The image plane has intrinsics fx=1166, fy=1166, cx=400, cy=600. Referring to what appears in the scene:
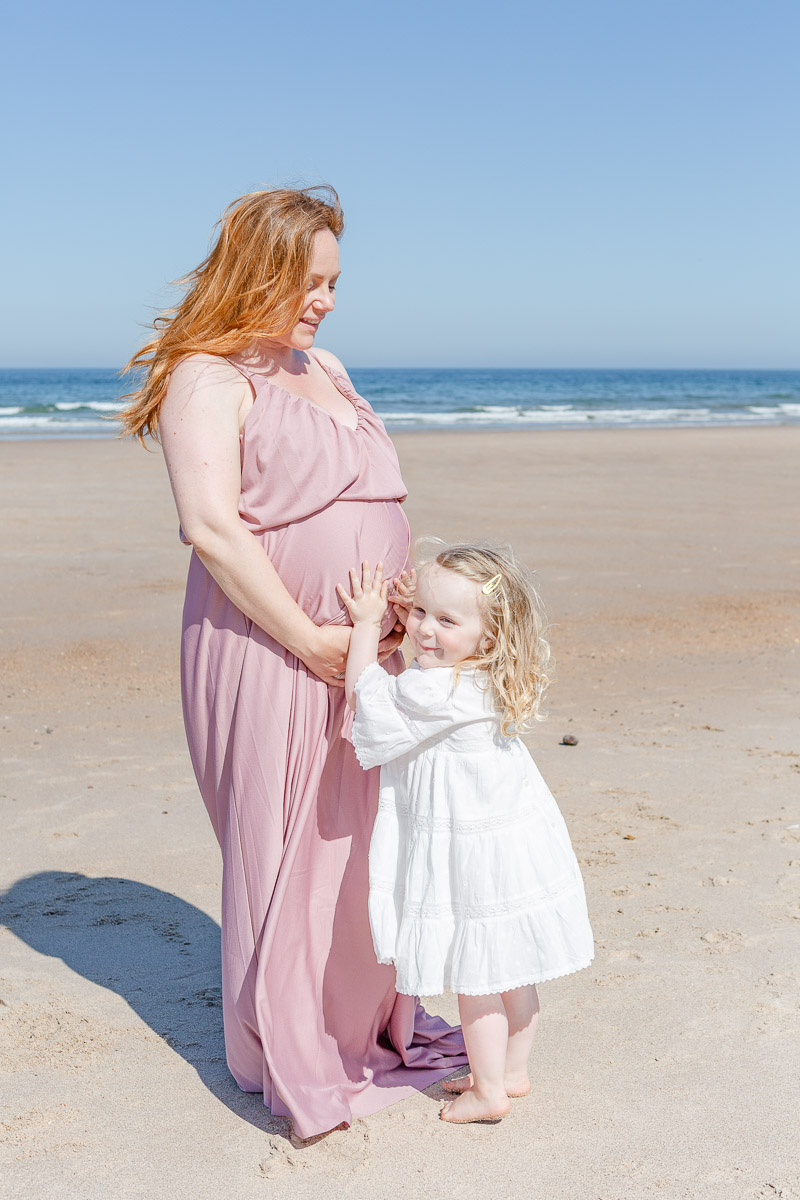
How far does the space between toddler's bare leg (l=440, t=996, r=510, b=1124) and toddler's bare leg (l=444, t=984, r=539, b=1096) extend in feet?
0.13

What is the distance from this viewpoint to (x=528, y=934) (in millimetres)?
2564

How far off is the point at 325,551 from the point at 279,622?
20 centimetres

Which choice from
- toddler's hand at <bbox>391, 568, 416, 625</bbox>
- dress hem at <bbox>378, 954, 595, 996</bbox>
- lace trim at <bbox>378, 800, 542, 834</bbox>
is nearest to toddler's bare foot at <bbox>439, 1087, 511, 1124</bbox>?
dress hem at <bbox>378, 954, 595, 996</bbox>

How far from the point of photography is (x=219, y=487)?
2.52m

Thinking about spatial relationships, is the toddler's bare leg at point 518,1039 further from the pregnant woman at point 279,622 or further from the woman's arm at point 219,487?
the woman's arm at point 219,487

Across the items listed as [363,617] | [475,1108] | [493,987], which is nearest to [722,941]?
[475,1108]

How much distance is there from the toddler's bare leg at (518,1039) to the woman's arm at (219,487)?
38.0 inches

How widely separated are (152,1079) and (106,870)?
1.40 meters

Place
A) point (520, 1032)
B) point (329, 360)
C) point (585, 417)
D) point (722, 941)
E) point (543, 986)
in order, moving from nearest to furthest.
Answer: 1. point (520, 1032)
2. point (329, 360)
3. point (543, 986)
4. point (722, 941)
5. point (585, 417)

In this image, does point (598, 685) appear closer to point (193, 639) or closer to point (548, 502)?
point (193, 639)

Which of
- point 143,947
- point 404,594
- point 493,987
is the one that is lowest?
point 143,947

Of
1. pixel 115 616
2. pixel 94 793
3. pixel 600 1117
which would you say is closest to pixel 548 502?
pixel 115 616

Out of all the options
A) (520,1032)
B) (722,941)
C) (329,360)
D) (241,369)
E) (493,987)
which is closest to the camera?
(493,987)

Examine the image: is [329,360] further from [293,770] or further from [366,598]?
[293,770]
